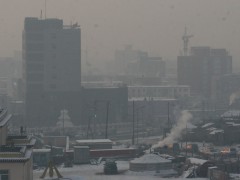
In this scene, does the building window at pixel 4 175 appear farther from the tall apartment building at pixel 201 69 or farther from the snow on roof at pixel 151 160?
the tall apartment building at pixel 201 69

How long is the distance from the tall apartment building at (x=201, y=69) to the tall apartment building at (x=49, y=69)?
3012 centimetres

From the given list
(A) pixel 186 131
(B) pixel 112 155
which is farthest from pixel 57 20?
(B) pixel 112 155

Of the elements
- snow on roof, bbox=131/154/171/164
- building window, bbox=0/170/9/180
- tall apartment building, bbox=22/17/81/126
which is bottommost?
snow on roof, bbox=131/154/171/164

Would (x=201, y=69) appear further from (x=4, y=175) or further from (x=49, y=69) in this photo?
(x=4, y=175)

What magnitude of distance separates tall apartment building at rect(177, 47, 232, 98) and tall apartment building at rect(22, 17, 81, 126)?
30.1m

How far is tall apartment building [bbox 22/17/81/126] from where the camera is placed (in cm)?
5266

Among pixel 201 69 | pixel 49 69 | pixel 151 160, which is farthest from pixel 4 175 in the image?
pixel 201 69

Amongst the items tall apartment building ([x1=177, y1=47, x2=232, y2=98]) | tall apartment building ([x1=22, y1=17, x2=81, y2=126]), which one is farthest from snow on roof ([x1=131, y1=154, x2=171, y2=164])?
tall apartment building ([x1=177, y1=47, x2=232, y2=98])

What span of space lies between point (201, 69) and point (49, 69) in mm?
35350

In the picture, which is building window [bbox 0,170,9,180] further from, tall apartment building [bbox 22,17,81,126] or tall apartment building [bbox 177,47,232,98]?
tall apartment building [bbox 177,47,232,98]

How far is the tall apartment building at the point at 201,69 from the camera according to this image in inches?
3369

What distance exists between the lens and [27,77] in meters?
52.7

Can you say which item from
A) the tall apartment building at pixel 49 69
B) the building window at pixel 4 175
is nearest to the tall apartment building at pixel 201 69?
the tall apartment building at pixel 49 69

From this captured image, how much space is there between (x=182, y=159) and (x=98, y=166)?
8.02 ft
